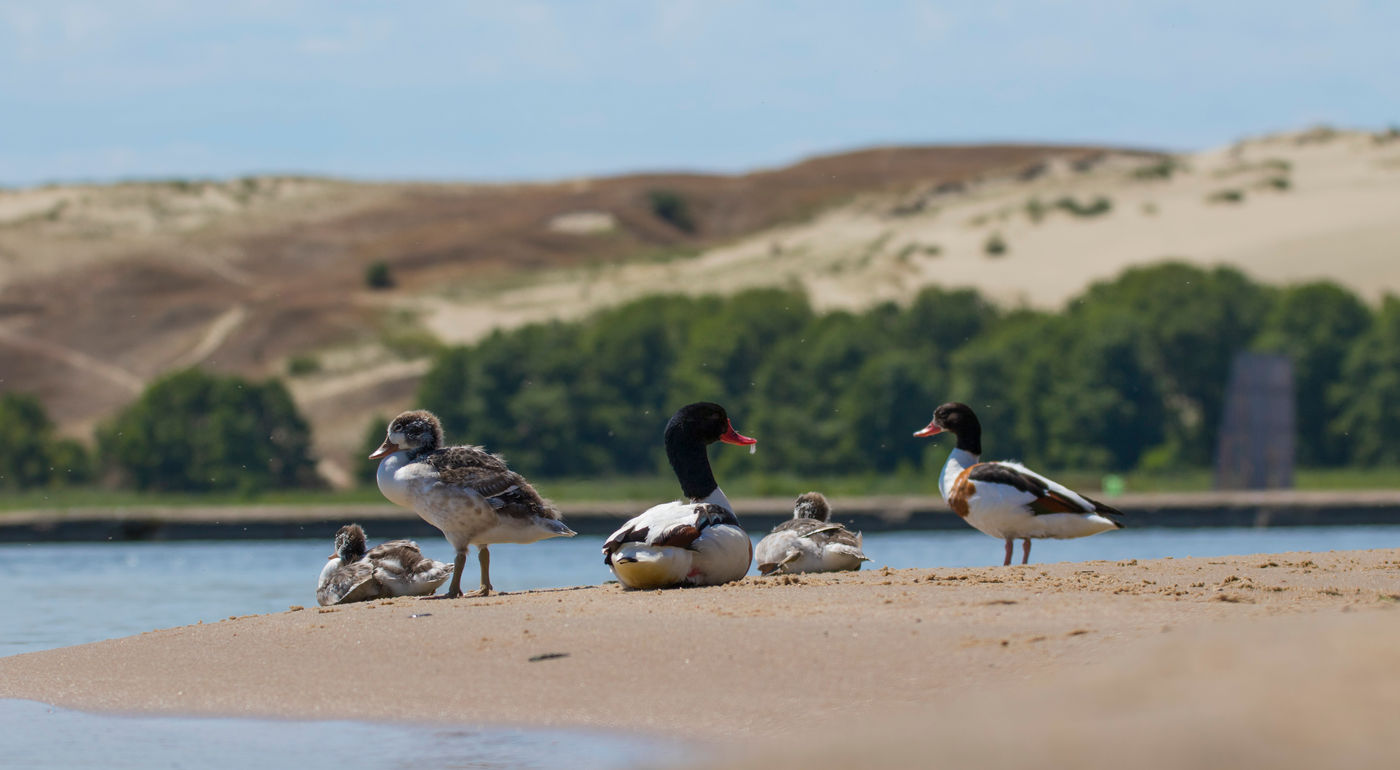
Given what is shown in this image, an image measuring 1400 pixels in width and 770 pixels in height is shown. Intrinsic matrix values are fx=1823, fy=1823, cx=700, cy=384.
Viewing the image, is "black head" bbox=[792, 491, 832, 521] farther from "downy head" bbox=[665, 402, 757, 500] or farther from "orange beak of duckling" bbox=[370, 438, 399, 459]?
"orange beak of duckling" bbox=[370, 438, 399, 459]

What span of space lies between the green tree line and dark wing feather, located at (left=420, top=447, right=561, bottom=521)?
50.3m

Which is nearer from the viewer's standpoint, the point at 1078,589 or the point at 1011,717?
the point at 1011,717

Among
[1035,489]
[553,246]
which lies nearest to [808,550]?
[1035,489]

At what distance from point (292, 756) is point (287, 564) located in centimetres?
2194

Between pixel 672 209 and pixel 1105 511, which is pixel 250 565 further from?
pixel 672 209

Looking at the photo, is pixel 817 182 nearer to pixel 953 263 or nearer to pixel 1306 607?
pixel 953 263

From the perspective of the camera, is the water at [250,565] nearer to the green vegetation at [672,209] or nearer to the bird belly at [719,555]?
the bird belly at [719,555]

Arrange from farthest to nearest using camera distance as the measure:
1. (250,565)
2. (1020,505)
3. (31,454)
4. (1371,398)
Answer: (31,454) < (1371,398) < (250,565) < (1020,505)

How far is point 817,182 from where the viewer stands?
520ft

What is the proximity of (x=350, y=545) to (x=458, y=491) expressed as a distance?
2.02 m

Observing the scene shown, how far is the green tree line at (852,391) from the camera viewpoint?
2564 inches

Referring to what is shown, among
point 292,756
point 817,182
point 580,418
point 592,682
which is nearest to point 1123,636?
point 592,682

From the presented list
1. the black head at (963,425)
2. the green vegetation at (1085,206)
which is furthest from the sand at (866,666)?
the green vegetation at (1085,206)

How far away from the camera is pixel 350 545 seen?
44.4ft
